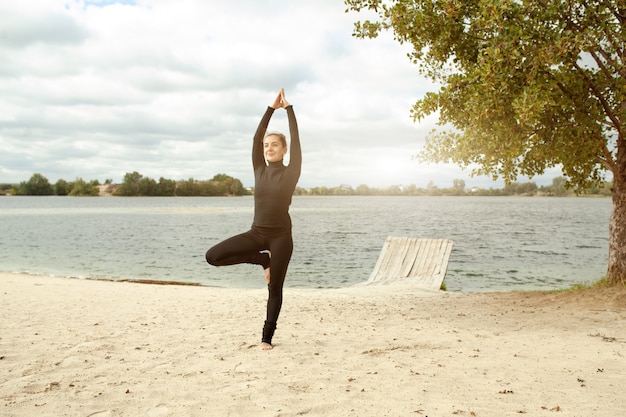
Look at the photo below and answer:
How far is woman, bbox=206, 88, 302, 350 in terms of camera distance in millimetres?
6543

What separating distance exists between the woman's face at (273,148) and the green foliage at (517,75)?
16.0 feet

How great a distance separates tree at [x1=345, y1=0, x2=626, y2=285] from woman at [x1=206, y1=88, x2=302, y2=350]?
477 cm

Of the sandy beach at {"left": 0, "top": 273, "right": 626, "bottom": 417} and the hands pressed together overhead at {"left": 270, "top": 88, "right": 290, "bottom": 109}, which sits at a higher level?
the hands pressed together overhead at {"left": 270, "top": 88, "right": 290, "bottom": 109}

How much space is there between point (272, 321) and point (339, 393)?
2022mm

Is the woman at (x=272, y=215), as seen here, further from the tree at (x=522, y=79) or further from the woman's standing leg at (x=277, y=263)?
the tree at (x=522, y=79)

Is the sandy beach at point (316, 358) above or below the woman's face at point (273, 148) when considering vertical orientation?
below

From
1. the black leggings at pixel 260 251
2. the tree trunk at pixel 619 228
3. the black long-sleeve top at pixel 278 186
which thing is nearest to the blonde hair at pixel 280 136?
the black long-sleeve top at pixel 278 186

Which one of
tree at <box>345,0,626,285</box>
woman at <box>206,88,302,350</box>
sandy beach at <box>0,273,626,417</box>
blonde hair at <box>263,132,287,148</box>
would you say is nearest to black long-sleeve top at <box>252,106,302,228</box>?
woman at <box>206,88,302,350</box>

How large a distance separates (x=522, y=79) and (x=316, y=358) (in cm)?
734

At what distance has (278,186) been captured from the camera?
655 centimetres

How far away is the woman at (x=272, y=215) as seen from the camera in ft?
21.5

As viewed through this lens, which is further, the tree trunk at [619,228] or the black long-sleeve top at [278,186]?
the tree trunk at [619,228]

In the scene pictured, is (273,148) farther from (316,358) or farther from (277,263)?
(316,358)

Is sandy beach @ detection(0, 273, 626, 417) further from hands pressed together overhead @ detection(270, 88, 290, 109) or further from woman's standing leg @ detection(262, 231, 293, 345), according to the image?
hands pressed together overhead @ detection(270, 88, 290, 109)
